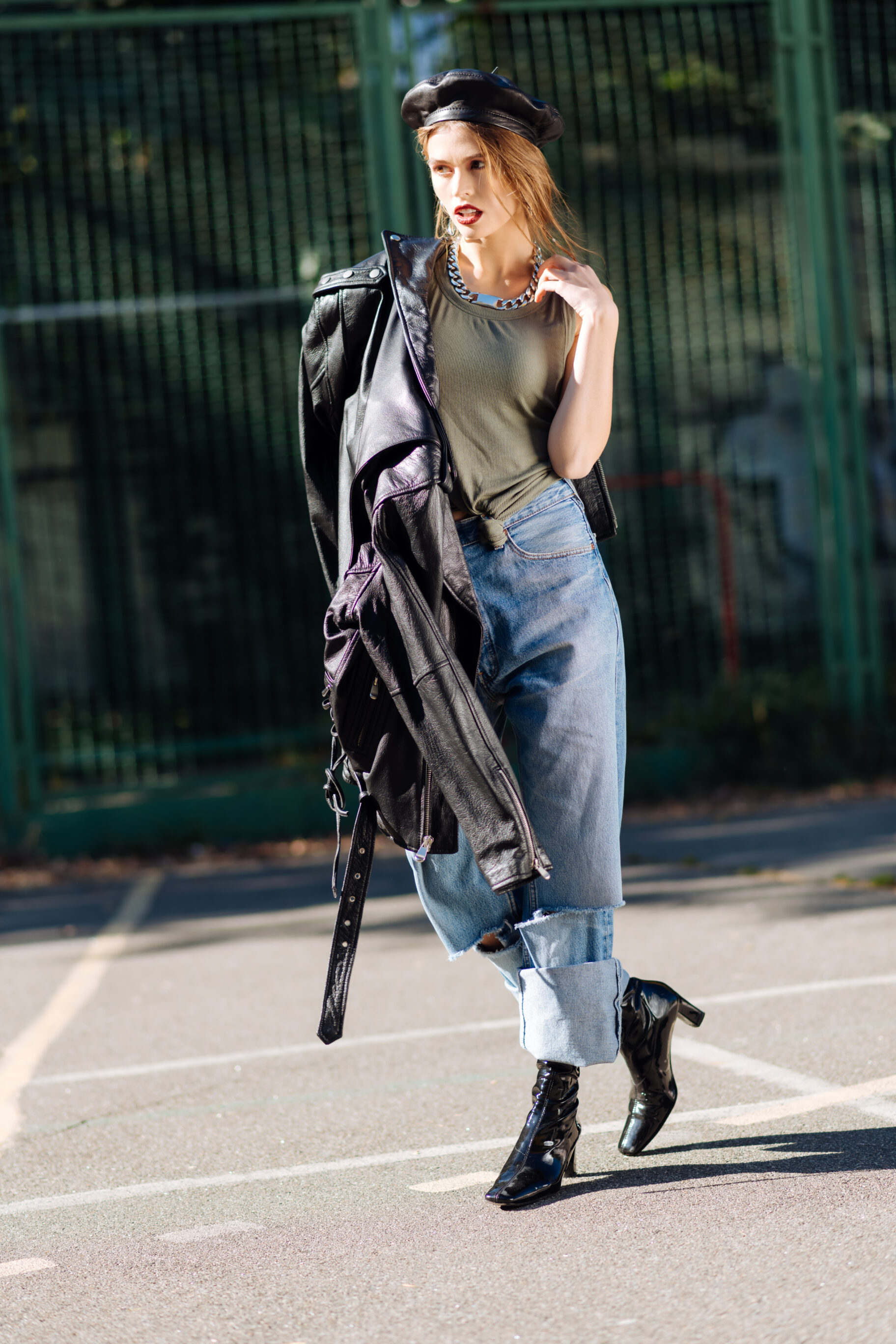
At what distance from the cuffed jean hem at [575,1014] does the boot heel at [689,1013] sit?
25 centimetres

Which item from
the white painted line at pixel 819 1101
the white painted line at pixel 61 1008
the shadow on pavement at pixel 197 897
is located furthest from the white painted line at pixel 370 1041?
the shadow on pavement at pixel 197 897

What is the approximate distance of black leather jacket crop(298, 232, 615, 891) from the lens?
8.96 feet

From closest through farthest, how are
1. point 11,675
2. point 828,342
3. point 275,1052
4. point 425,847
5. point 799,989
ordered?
point 425,847 < point 275,1052 < point 799,989 < point 11,675 < point 828,342

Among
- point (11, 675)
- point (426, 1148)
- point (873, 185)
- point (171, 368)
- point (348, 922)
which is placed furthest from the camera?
point (873, 185)

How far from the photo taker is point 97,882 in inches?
317

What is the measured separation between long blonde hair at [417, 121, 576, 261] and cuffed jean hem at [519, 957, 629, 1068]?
1.35 metres

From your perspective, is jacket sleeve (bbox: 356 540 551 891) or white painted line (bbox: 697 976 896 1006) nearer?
jacket sleeve (bbox: 356 540 551 891)

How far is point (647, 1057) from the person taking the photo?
121 inches

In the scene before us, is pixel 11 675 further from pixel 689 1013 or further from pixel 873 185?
pixel 689 1013

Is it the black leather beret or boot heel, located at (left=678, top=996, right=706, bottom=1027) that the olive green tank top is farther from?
boot heel, located at (left=678, top=996, right=706, bottom=1027)

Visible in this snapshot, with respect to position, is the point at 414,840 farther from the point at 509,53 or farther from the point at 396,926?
the point at 509,53

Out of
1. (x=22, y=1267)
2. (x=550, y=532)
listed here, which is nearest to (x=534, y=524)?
(x=550, y=532)

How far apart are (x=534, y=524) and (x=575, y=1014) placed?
90cm

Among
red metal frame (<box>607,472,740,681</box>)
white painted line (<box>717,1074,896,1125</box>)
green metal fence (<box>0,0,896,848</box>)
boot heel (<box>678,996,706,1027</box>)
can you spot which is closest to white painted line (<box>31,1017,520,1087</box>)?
white painted line (<box>717,1074,896,1125</box>)
